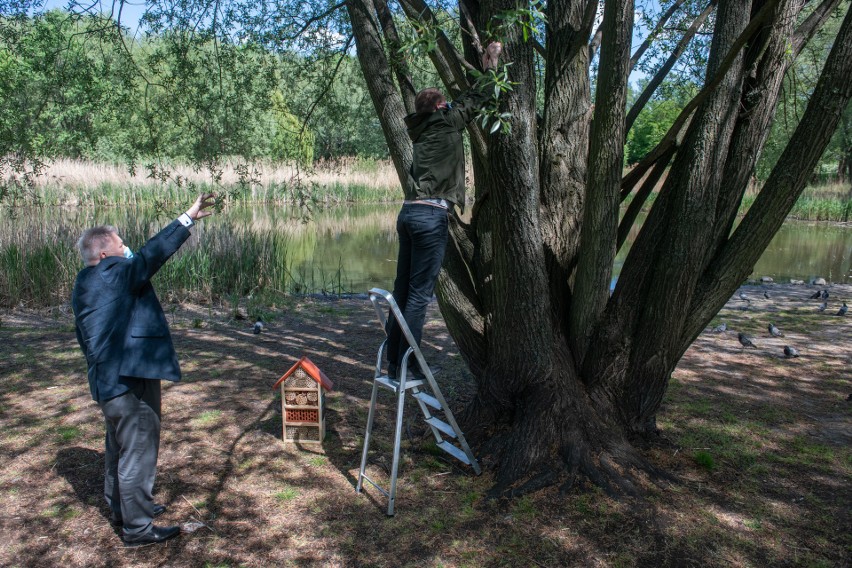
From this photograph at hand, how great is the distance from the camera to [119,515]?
11.6 feet

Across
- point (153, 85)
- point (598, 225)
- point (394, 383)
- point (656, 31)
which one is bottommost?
point (394, 383)

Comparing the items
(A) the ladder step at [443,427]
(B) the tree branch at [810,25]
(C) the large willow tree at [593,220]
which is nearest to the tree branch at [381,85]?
(C) the large willow tree at [593,220]

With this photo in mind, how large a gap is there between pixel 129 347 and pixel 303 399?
1479mm

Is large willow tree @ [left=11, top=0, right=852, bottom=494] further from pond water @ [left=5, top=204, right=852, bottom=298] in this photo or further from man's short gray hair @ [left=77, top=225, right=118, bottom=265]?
pond water @ [left=5, top=204, right=852, bottom=298]

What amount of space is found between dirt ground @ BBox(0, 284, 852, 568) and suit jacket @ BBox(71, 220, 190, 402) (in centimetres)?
91

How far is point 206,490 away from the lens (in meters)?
3.92

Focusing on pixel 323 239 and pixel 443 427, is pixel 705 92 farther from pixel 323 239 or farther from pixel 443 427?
pixel 323 239

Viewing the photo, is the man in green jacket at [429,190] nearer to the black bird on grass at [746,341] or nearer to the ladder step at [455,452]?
the ladder step at [455,452]

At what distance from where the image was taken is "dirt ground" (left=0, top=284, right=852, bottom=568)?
3316mm

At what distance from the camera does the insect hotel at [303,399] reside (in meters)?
4.49

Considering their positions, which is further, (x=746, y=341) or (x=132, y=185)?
(x=132, y=185)

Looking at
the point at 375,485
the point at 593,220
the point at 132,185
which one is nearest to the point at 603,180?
the point at 593,220

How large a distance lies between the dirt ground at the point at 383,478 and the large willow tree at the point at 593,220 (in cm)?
40

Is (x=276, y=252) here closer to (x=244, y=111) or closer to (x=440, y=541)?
(x=244, y=111)
